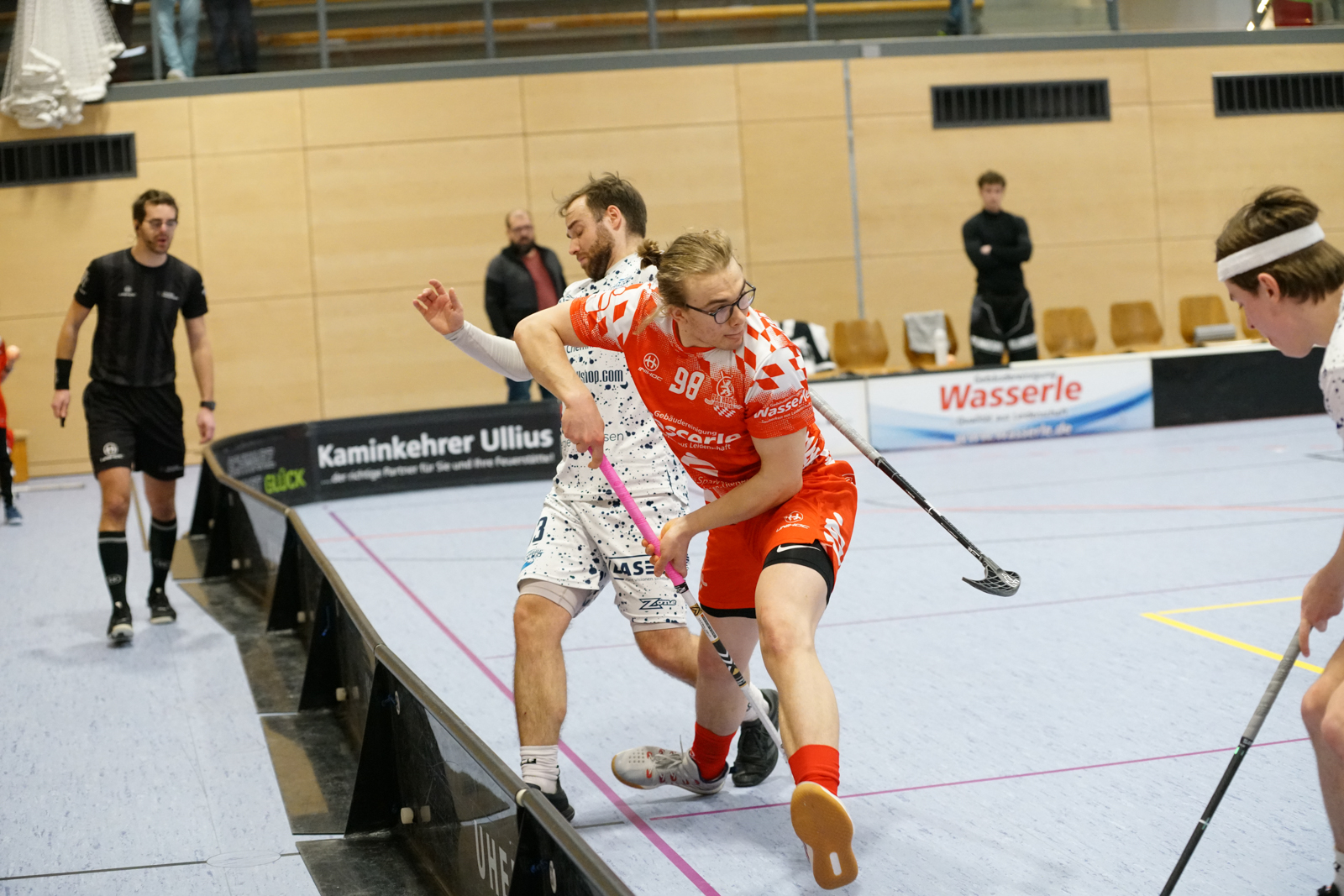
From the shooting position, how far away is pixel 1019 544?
23.2 ft

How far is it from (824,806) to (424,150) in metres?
13.1

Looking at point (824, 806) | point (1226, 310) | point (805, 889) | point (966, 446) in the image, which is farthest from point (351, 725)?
point (1226, 310)

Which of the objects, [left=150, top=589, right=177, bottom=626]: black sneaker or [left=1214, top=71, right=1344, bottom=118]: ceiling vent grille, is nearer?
[left=150, top=589, right=177, bottom=626]: black sneaker

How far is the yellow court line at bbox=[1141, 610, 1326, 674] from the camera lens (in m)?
4.49

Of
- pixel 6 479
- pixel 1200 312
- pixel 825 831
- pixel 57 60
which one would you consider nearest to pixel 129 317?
pixel 825 831

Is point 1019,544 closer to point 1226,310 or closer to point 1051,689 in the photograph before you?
point 1051,689

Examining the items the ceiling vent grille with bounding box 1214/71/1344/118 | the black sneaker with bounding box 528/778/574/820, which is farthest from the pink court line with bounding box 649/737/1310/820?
the ceiling vent grille with bounding box 1214/71/1344/118

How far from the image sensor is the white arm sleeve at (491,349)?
12.3ft

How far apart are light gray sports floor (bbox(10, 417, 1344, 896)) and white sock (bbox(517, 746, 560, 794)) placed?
23 cm

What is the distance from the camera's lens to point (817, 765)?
104 inches

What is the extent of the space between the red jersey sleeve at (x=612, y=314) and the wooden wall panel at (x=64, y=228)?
39.0 feet

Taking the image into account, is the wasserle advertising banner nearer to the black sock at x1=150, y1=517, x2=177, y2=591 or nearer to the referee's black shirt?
the black sock at x1=150, y1=517, x2=177, y2=591

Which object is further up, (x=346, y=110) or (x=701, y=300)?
(x=346, y=110)

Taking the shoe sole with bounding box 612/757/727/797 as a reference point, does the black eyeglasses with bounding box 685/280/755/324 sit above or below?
above
